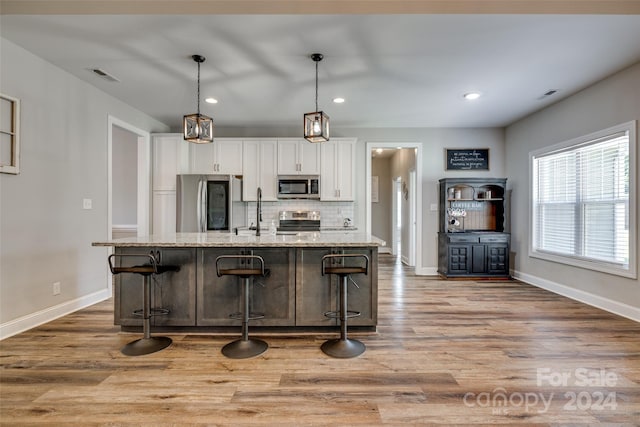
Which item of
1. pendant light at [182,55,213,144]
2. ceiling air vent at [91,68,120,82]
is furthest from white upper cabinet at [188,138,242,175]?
pendant light at [182,55,213,144]

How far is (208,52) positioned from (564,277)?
5.19 meters

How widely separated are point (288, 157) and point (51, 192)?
3181 mm

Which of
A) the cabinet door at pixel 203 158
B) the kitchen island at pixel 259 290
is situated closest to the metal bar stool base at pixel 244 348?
the kitchen island at pixel 259 290

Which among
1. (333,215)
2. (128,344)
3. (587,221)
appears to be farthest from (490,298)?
(128,344)

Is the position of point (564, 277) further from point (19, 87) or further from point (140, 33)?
point (19, 87)

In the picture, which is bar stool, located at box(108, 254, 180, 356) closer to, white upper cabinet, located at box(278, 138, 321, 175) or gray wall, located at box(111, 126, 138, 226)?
white upper cabinet, located at box(278, 138, 321, 175)

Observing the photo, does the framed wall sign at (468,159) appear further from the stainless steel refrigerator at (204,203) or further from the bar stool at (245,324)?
the bar stool at (245,324)

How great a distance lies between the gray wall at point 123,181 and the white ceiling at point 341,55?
5.97ft

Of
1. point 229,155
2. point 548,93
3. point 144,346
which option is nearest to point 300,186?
point 229,155

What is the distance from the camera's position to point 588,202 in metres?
3.96

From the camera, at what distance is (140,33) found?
106 inches

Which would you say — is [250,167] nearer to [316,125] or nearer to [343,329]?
[316,125]

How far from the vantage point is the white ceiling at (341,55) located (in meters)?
2.55

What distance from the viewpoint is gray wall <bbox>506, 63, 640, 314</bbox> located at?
3404mm
